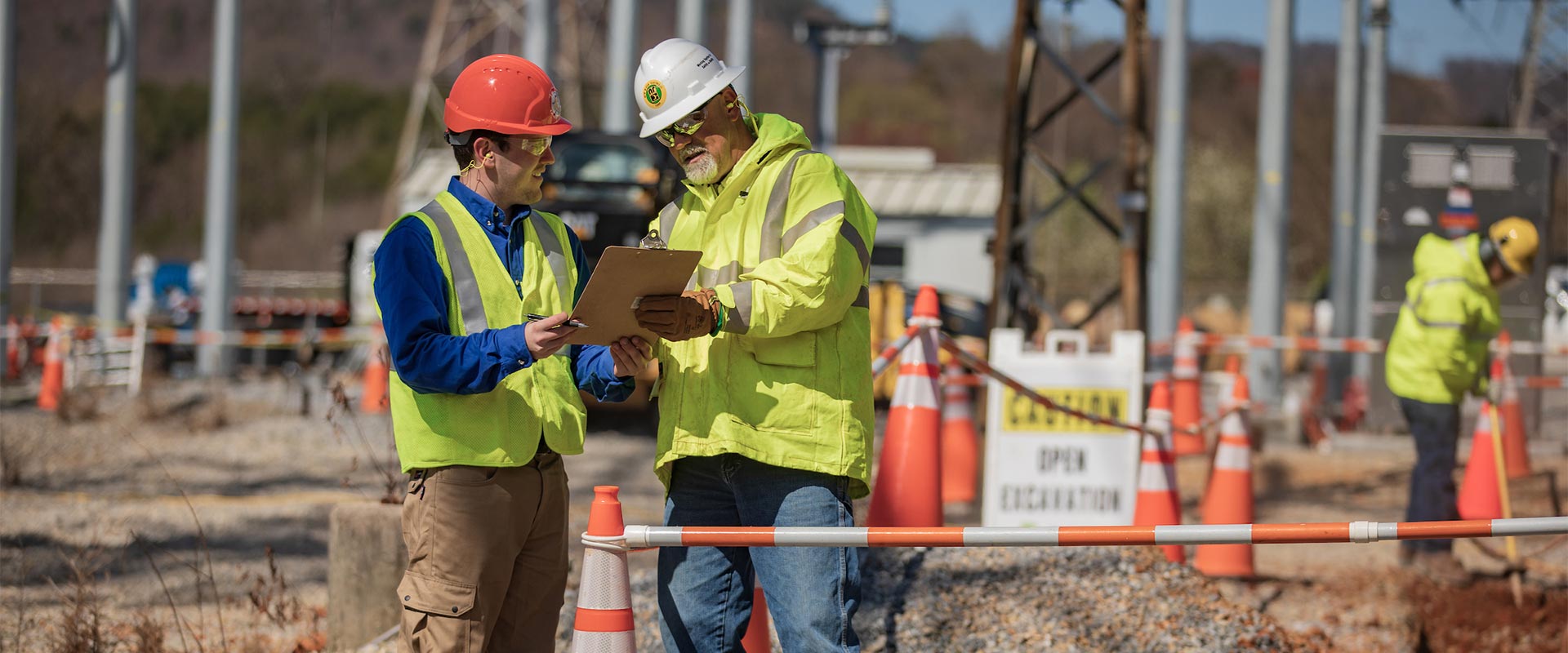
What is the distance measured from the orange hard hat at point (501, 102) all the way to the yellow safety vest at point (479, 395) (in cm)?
18

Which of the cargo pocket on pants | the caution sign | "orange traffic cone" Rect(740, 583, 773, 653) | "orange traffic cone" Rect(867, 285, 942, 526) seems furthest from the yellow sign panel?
the cargo pocket on pants

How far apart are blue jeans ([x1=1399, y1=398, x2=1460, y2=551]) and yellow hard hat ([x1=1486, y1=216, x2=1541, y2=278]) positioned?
738 mm

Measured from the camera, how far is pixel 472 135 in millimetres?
3461

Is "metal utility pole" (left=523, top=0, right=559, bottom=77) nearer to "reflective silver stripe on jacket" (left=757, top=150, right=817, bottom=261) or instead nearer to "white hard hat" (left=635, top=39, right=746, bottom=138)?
"white hard hat" (left=635, top=39, right=746, bottom=138)

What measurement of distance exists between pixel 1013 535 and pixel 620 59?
15.7 metres

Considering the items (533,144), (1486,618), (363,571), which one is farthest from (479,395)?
(1486,618)

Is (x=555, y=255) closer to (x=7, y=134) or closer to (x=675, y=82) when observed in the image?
(x=675, y=82)

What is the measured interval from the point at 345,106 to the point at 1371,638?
76.8 metres

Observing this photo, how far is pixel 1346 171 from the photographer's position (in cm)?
2091

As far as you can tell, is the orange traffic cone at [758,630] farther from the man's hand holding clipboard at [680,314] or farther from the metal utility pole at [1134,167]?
the metal utility pole at [1134,167]

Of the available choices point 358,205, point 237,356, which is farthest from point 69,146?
point 237,356

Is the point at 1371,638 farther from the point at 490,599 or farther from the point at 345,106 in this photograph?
the point at 345,106

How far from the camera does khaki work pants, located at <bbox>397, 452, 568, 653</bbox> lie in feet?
10.8

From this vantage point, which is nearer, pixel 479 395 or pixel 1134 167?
pixel 479 395
